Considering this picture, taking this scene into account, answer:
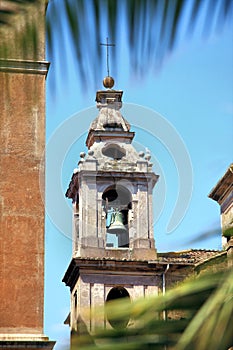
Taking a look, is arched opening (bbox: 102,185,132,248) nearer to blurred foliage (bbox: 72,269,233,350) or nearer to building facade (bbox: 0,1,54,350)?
building facade (bbox: 0,1,54,350)

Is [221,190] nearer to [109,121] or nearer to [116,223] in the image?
[116,223]

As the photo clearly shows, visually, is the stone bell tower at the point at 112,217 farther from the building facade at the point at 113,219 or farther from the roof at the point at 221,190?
the roof at the point at 221,190

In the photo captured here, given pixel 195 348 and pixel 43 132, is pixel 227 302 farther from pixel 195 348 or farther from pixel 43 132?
pixel 43 132

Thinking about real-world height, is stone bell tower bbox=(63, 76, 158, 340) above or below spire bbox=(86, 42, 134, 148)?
below

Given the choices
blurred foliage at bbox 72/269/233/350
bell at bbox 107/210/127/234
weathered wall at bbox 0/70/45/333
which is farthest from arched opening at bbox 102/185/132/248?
blurred foliage at bbox 72/269/233/350

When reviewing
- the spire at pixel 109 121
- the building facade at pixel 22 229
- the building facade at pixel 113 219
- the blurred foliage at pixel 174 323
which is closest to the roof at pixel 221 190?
the building facade at pixel 113 219

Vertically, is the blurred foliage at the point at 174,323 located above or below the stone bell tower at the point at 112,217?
below

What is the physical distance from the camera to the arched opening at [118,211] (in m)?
27.0

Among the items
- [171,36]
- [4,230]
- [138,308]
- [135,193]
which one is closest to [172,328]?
[138,308]

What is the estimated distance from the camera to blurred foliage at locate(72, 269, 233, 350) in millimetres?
1097

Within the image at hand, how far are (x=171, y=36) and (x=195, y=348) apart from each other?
13.7 inches

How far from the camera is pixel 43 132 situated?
32.8 feet

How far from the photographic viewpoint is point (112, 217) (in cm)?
2695

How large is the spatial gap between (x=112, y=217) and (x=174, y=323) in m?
25.8
